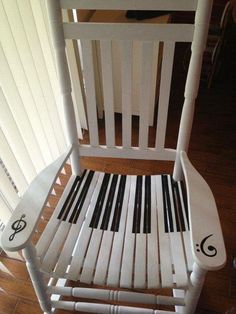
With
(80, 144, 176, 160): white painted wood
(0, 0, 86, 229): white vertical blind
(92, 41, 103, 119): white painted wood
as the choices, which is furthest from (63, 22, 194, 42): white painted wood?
(92, 41, 103, 119): white painted wood

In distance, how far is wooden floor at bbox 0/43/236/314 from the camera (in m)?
1.17

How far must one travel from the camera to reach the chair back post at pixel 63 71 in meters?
0.81

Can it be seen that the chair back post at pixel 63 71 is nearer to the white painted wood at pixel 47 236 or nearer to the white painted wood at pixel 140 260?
the white painted wood at pixel 47 236

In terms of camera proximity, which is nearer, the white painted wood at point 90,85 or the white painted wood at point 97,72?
the white painted wood at point 90,85

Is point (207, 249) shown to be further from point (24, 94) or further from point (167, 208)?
point (24, 94)

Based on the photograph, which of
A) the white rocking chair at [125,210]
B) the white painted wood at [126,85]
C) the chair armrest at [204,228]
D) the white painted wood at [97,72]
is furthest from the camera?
the white painted wood at [97,72]

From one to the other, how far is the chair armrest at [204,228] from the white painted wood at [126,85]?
0.28m

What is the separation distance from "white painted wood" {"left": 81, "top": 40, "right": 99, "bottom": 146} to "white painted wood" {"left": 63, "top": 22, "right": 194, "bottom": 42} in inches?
1.4

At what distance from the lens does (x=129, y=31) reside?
84 centimetres

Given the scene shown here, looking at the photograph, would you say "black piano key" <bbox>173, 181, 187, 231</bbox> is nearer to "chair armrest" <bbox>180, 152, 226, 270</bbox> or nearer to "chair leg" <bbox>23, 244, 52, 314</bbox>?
"chair armrest" <bbox>180, 152, 226, 270</bbox>

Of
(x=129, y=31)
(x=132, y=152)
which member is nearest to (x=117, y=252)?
(x=132, y=152)

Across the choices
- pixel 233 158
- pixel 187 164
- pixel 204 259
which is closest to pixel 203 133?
pixel 233 158

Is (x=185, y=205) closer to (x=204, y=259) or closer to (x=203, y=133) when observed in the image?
(x=204, y=259)

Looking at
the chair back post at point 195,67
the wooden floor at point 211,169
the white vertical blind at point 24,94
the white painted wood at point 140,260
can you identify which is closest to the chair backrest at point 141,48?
the chair back post at point 195,67
